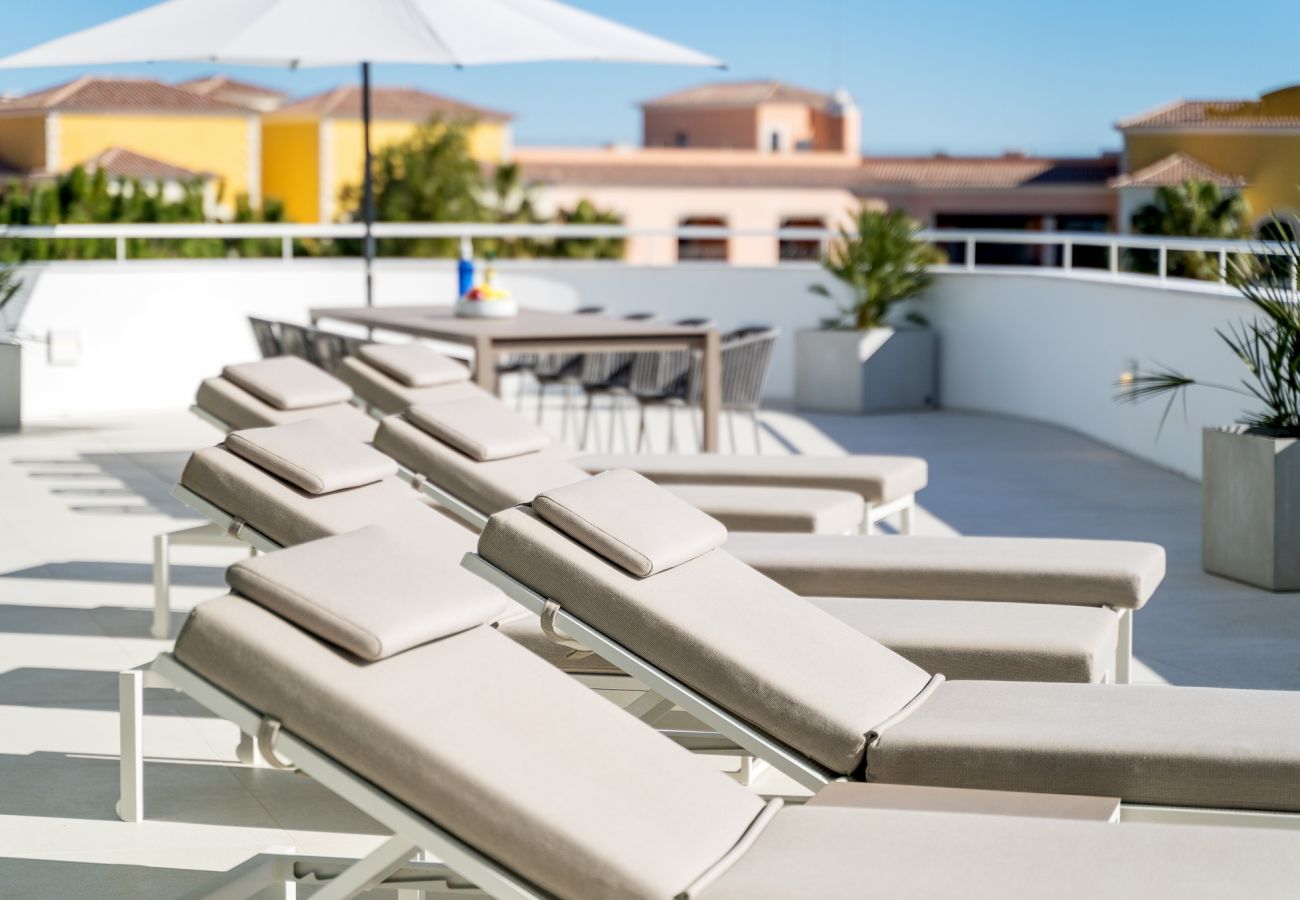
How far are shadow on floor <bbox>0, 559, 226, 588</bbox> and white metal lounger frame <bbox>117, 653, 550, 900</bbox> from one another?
3.11 metres

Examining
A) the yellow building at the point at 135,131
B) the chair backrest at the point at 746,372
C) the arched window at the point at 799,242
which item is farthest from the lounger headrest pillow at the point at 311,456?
the arched window at the point at 799,242

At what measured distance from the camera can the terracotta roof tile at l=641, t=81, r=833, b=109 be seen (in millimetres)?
63625

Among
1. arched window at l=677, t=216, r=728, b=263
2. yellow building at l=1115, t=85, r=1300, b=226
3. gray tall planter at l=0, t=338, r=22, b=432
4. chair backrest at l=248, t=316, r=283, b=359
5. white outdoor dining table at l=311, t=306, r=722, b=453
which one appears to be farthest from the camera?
arched window at l=677, t=216, r=728, b=263

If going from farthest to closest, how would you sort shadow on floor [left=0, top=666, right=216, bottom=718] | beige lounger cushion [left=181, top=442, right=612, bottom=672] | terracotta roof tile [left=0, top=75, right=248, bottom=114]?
terracotta roof tile [left=0, top=75, right=248, bottom=114], shadow on floor [left=0, top=666, right=216, bottom=718], beige lounger cushion [left=181, top=442, right=612, bottom=672]

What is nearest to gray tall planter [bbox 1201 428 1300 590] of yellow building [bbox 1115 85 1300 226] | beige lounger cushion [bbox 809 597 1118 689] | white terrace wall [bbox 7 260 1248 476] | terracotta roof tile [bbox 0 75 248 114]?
yellow building [bbox 1115 85 1300 226]

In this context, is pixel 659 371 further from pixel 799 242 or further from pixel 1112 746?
pixel 799 242

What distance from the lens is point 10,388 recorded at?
33.5ft

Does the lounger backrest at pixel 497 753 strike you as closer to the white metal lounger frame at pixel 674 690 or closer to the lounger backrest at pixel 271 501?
the white metal lounger frame at pixel 674 690

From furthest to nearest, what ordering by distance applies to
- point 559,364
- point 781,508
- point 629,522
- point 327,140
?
point 327,140 → point 559,364 → point 781,508 → point 629,522

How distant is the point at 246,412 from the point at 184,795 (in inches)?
74.6

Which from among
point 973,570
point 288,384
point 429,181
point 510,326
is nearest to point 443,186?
point 429,181

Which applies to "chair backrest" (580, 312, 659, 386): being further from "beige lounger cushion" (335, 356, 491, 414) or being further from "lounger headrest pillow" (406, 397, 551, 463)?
"lounger headrest pillow" (406, 397, 551, 463)

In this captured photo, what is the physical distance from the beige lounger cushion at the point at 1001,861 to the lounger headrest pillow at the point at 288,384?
3.33m

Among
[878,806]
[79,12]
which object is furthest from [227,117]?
[878,806]
